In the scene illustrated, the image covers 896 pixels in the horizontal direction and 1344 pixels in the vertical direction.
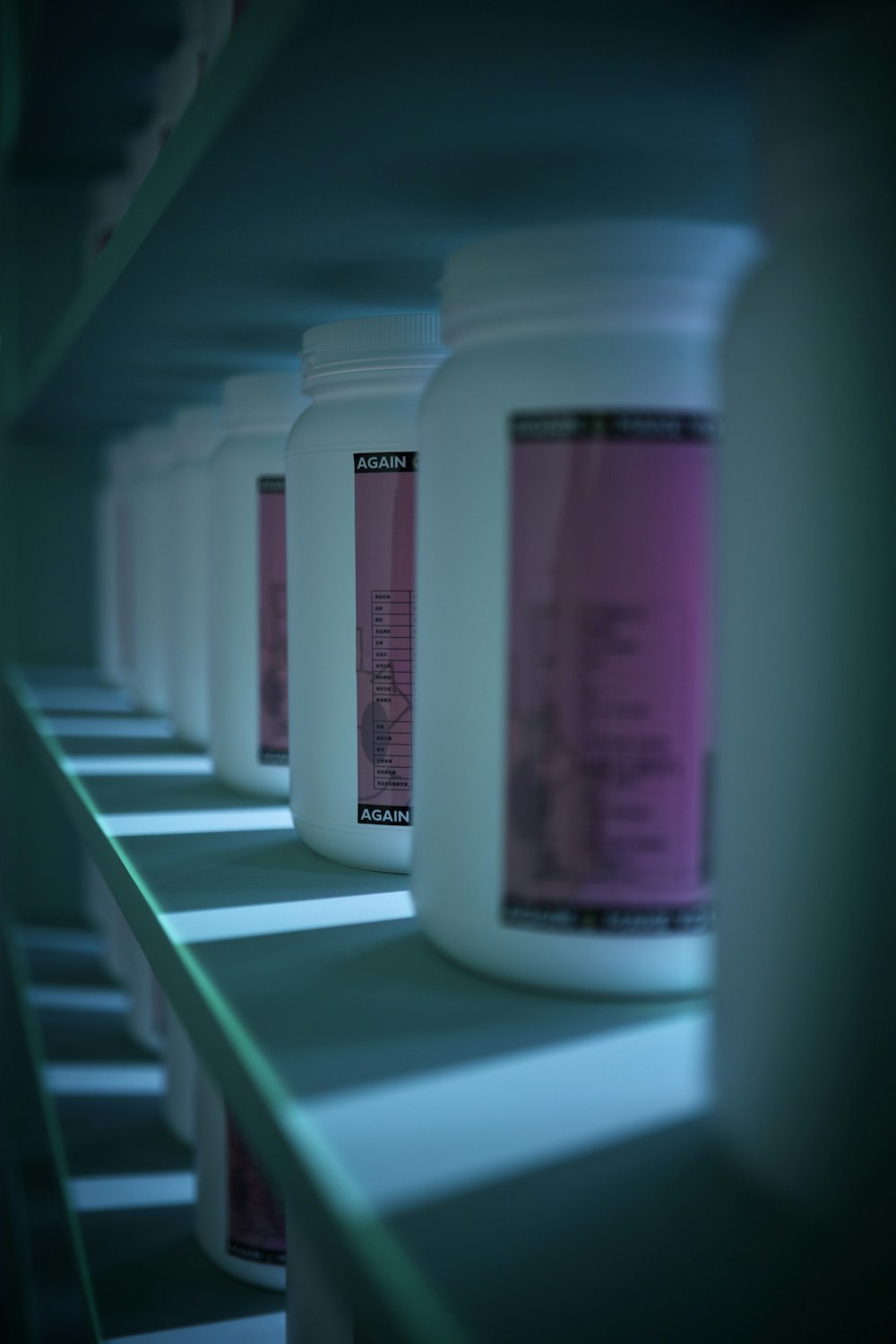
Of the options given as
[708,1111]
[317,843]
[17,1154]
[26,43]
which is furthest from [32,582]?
[708,1111]

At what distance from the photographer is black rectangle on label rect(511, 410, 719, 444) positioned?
0.41m

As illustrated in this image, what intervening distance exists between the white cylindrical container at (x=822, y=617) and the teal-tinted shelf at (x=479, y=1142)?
0.03 meters

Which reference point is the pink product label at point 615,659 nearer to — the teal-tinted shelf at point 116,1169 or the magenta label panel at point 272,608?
the magenta label panel at point 272,608

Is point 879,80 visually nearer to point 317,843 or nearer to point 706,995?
point 706,995

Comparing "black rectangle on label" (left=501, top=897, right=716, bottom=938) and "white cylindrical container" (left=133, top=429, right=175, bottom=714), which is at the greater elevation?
"white cylindrical container" (left=133, top=429, right=175, bottom=714)

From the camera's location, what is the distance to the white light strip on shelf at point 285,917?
1.79 ft

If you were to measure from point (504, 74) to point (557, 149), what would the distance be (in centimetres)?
8

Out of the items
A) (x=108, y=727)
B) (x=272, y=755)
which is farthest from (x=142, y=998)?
(x=272, y=755)

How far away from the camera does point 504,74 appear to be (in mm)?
377

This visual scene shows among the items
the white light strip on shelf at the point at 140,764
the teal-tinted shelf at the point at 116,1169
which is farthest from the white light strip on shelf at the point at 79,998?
the white light strip on shelf at the point at 140,764

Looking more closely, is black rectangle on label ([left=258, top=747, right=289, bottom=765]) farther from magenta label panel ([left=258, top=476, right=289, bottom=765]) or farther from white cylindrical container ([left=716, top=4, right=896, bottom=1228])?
white cylindrical container ([left=716, top=4, right=896, bottom=1228])

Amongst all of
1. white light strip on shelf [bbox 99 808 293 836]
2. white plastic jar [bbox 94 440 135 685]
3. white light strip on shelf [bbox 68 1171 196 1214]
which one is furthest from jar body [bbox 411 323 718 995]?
white plastic jar [bbox 94 440 135 685]

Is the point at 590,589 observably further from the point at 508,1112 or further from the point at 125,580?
the point at 125,580

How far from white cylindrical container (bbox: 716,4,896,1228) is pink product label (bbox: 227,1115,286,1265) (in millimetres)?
573
